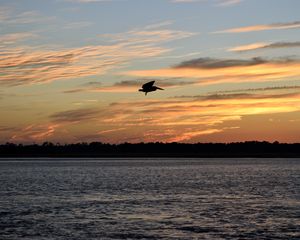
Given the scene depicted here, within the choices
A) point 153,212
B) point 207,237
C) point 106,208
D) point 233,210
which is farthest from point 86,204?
point 207,237

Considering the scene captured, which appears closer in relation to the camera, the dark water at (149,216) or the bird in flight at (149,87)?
the dark water at (149,216)

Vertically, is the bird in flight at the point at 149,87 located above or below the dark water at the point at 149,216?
above

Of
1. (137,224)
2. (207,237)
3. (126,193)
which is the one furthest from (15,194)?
(207,237)

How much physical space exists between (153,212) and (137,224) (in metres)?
6.34

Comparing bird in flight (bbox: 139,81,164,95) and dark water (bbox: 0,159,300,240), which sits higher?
bird in flight (bbox: 139,81,164,95)

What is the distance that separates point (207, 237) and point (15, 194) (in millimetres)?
34315

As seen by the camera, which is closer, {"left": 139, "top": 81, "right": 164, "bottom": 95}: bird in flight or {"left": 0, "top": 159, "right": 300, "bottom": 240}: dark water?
{"left": 0, "top": 159, "right": 300, "bottom": 240}: dark water

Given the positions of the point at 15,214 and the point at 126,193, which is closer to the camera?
the point at 15,214

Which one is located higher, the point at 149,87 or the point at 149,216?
the point at 149,87

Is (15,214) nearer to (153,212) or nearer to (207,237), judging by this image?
(153,212)

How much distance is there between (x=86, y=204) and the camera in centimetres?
5303

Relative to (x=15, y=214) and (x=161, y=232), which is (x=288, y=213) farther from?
(x=15, y=214)

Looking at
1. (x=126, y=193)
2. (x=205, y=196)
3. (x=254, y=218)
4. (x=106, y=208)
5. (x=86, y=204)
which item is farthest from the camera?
(x=126, y=193)

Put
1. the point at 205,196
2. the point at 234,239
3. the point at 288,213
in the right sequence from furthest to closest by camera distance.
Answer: the point at 205,196 → the point at 288,213 → the point at 234,239
